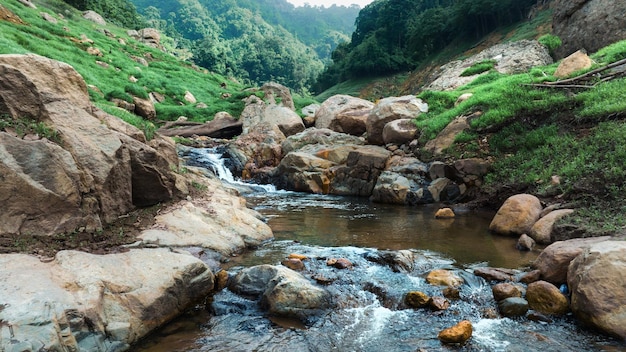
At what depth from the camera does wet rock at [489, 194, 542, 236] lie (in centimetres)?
863

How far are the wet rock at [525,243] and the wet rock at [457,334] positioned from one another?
3.66 m

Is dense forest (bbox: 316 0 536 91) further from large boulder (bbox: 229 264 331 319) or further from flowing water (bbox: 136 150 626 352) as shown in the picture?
large boulder (bbox: 229 264 331 319)

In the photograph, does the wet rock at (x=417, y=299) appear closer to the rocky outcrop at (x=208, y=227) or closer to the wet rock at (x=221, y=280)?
the wet rock at (x=221, y=280)

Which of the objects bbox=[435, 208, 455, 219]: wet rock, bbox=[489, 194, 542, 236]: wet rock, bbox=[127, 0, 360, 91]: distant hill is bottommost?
bbox=[435, 208, 455, 219]: wet rock

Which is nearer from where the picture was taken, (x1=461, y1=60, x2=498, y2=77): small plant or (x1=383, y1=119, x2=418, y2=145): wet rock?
(x1=383, y1=119, x2=418, y2=145): wet rock

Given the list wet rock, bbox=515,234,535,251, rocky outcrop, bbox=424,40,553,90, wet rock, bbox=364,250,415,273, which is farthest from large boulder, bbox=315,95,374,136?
wet rock, bbox=364,250,415,273

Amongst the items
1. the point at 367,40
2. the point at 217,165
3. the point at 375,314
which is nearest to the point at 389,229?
the point at 375,314

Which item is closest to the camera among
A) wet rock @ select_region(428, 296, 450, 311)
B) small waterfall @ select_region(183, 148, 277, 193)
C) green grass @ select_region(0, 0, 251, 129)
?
wet rock @ select_region(428, 296, 450, 311)

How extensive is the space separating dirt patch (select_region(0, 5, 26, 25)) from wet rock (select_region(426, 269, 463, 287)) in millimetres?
27618

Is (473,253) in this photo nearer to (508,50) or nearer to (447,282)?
(447,282)

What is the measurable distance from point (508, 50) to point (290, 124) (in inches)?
555

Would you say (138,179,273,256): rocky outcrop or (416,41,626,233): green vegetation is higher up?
(416,41,626,233): green vegetation

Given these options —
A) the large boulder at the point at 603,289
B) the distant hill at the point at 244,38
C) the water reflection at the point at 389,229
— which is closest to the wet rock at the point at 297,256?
the water reflection at the point at 389,229

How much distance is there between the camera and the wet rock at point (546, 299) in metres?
5.15
